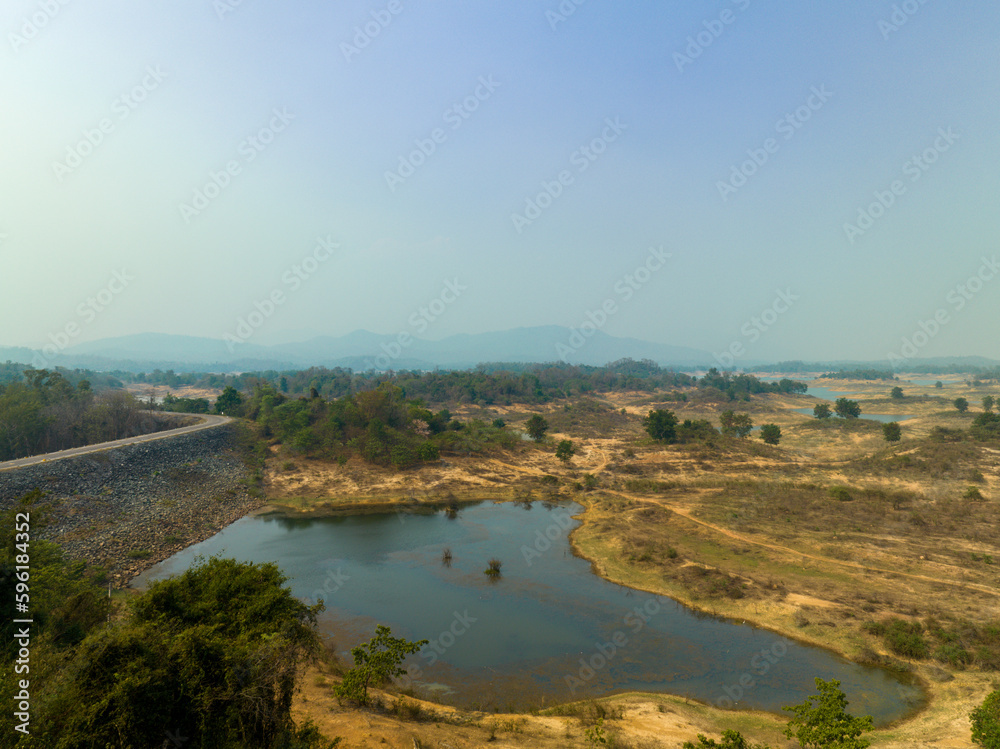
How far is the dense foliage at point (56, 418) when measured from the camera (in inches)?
1501

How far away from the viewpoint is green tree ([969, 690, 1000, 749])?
11727 mm

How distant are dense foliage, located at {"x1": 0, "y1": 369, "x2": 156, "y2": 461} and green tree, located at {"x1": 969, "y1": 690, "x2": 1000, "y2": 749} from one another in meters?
59.0

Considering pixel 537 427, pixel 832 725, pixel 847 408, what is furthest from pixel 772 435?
pixel 832 725

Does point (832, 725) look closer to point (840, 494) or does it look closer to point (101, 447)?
point (840, 494)

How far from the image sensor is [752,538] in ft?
98.1

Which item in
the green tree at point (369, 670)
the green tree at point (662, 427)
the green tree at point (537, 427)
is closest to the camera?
the green tree at point (369, 670)

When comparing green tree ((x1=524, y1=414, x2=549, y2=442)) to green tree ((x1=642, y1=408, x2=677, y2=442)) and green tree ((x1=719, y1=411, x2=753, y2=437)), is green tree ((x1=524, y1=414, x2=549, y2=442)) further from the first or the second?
green tree ((x1=719, y1=411, x2=753, y2=437))

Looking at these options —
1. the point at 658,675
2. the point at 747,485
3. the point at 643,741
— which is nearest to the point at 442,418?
the point at 747,485

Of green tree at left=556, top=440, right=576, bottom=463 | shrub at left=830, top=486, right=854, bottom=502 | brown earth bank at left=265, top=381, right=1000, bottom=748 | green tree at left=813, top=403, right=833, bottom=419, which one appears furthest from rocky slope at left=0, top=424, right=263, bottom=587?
green tree at left=813, top=403, right=833, bottom=419

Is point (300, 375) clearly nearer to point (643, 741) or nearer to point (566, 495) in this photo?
point (566, 495)

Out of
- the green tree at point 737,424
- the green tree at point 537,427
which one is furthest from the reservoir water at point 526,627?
the green tree at point 737,424

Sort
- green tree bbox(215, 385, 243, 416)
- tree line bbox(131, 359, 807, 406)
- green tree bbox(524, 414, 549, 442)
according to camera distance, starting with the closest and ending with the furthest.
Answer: green tree bbox(524, 414, 549, 442) → green tree bbox(215, 385, 243, 416) → tree line bbox(131, 359, 807, 406)

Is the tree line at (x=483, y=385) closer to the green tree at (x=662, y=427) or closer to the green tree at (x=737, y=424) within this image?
the green tree at (x=737, y=424)

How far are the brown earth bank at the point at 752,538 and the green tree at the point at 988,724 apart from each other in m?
0.78
